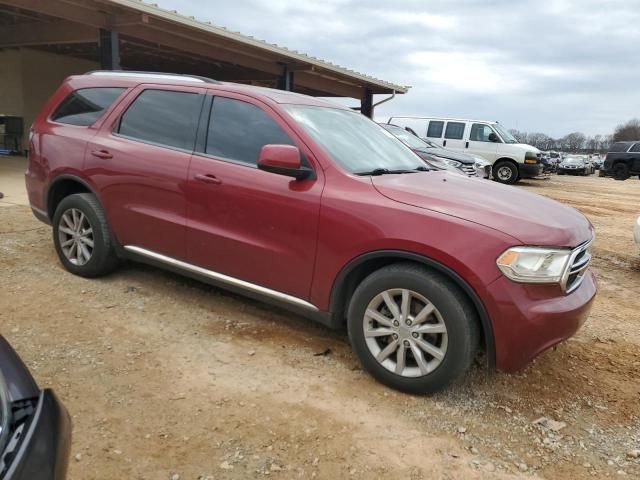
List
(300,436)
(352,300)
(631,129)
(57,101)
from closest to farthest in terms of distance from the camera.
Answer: (300,436) < (352,300) < (57,101) < (631,129)

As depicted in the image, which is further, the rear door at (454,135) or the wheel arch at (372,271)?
the rear door at (454,135)

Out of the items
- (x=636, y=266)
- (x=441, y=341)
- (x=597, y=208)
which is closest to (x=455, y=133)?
(x=597, y=208)

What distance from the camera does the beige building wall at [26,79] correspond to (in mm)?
16172

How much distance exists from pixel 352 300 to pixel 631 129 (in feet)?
253

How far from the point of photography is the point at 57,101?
187 inches

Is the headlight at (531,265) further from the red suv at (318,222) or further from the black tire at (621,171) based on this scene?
the black tire at (621,171)

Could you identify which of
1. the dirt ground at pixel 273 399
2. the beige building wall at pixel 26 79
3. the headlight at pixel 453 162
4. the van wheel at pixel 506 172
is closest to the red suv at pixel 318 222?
the dirt ground at pixel 273 399

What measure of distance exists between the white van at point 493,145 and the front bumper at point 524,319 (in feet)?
47.3

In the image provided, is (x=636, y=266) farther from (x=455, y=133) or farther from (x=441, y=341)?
(x=455, y=133)

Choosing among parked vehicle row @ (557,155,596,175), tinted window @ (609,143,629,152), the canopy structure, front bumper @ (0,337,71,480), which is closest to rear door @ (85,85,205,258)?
front bumper @ (0,337,71,480)

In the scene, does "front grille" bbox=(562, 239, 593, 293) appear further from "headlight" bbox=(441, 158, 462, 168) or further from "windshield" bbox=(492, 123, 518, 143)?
"windshield" bbox=(492, 123, 518, 143)

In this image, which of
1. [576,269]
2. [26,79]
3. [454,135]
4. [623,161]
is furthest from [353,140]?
[623,161]

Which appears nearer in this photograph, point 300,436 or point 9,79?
point 300,436

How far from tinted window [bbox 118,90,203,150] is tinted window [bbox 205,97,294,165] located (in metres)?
0.19
